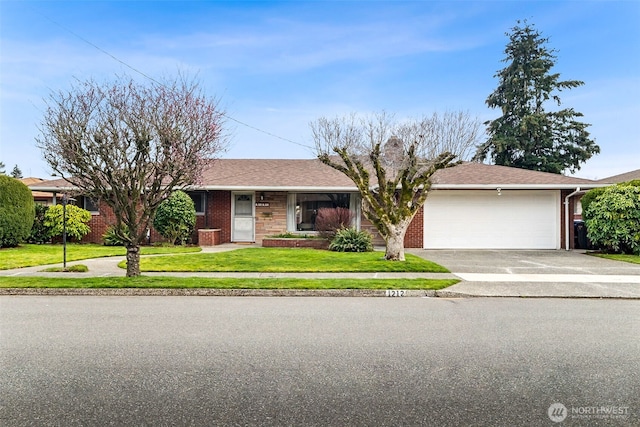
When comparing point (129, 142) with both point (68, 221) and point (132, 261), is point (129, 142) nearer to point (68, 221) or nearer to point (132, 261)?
point (132, 261)

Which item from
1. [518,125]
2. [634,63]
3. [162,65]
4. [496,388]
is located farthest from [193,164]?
[518,125]

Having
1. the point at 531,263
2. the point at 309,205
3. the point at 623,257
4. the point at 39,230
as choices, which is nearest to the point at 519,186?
the point at 623,257

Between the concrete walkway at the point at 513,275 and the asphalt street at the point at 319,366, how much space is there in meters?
1.41

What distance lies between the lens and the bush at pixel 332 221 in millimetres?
18000

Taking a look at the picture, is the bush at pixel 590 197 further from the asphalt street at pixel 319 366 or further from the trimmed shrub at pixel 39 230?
the trimmed shrub at pixel 39 230

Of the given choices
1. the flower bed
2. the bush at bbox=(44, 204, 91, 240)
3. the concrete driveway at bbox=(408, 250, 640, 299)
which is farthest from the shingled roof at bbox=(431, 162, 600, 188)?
the bush at bbox=(44, 204, 91, 240)

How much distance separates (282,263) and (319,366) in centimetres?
832

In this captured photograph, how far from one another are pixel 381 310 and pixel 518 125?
36762mm

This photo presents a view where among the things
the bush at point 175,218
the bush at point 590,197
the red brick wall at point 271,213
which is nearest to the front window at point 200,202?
the bush at point 175,218

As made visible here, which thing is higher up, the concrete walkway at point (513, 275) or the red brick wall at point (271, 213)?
the red brick wall at point (271, 213)

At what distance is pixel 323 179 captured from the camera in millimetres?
21016

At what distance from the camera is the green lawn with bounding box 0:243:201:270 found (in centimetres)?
1286

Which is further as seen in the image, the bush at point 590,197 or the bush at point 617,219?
the bush at point 590,197

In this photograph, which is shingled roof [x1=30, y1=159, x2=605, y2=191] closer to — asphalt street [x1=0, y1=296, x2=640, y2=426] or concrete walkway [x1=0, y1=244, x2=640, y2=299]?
concrete walkway [x1=0, y1=244, x2=640, y2=299]
